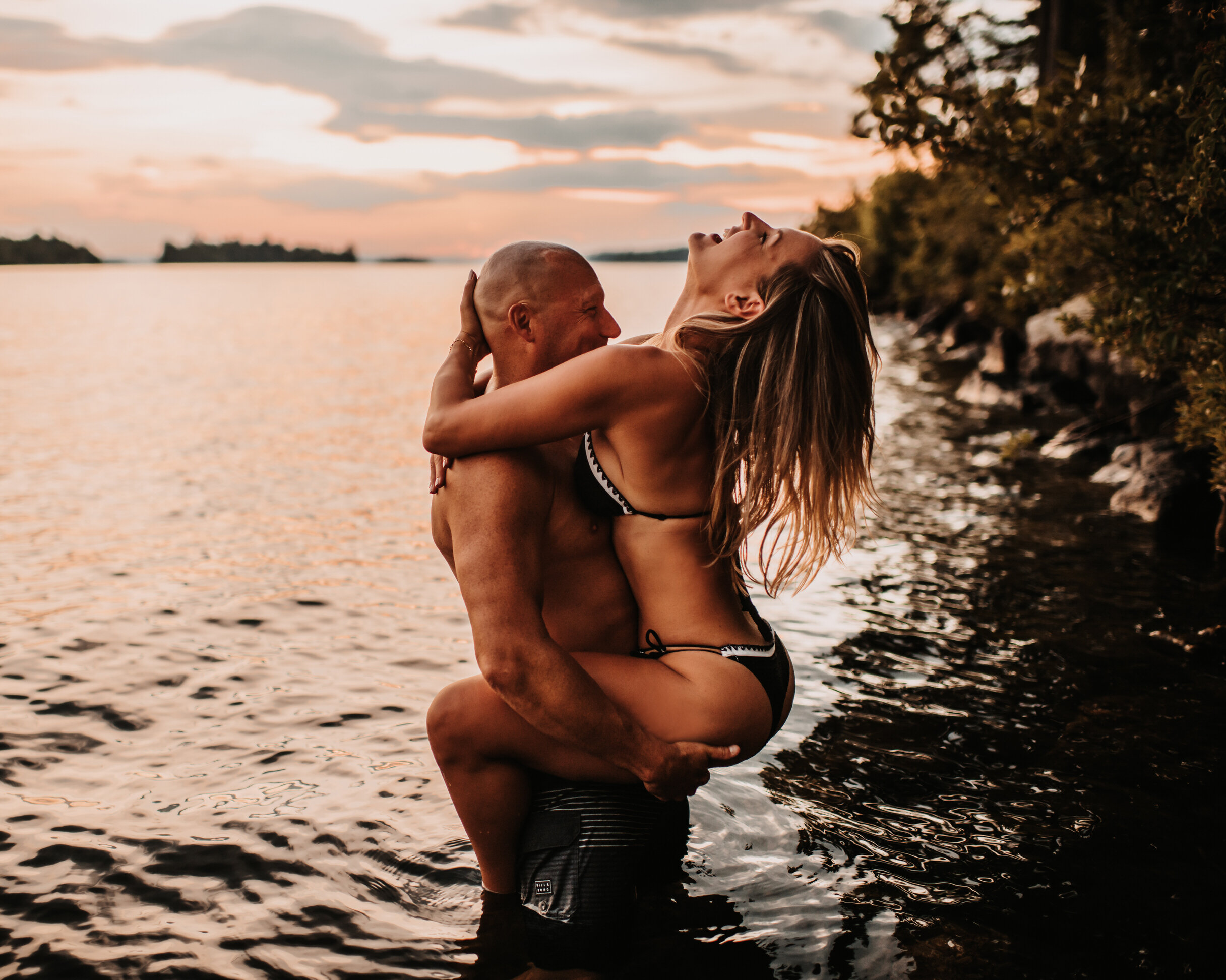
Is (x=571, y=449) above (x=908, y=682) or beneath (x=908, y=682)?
above

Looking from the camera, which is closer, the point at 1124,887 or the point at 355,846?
the point at 1124,887

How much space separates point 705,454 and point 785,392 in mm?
383

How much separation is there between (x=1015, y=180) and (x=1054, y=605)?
394 centimetres

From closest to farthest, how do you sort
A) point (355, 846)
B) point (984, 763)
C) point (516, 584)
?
point (516, 584) < point (355, 846) < point (984, 763)

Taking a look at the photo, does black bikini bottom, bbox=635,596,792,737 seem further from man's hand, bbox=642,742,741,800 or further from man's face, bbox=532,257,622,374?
man's face, bbox=532,257,622,374

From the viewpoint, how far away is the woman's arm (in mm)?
3145

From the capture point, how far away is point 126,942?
4133mm

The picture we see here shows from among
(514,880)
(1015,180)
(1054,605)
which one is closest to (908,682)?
(1054,605)

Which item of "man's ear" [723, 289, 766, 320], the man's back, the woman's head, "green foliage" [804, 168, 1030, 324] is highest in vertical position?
"green foliage" [804, 168, 1030, 324]

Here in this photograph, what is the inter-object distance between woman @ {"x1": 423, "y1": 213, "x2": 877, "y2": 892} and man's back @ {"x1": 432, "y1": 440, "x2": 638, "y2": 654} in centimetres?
8

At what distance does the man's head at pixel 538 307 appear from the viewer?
3621 mm

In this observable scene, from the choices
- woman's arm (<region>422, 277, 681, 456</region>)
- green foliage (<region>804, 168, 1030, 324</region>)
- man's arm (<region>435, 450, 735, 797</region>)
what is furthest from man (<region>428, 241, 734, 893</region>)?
green foliage (<region>804, 168, 1030, 324</region>)

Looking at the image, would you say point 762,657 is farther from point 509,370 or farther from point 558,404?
point 509,370

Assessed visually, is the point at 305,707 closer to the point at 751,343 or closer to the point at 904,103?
the point at 751,343
